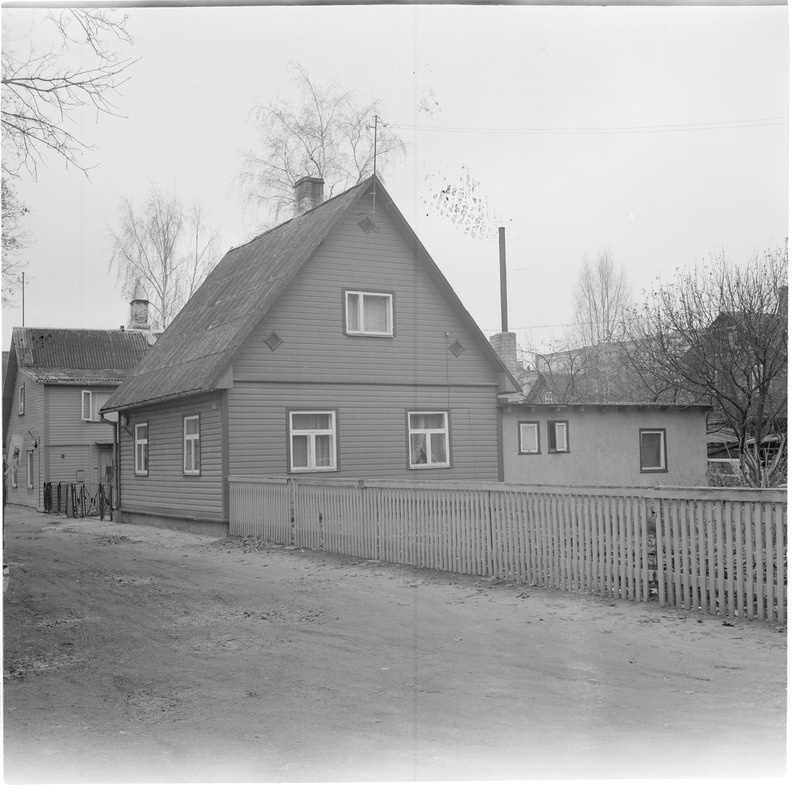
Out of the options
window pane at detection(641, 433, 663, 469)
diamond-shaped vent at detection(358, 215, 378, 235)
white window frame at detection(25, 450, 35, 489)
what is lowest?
white window frame at detection(25, 450, 35, 489)

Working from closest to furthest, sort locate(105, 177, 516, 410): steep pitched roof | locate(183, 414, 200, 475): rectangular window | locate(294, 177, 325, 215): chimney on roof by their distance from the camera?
1. locate(105, 177, 516, 410): steep pitched roof
2. locate(183, 414, 200, 475): rectangular window
3. locate(294, 177, 325, 215): chimney on roof

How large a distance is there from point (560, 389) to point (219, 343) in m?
34.5

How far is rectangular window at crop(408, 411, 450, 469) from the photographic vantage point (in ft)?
71.9

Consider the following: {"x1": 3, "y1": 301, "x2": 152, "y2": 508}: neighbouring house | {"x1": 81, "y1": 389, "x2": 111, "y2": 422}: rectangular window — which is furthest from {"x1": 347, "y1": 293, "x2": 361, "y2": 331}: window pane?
{"x1": 81, "y1": 389, "x2": 111, "y2": 422}: rectangular window

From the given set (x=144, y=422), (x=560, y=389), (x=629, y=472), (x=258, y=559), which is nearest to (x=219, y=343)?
(x=144, y=422)

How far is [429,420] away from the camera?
73.5 feet

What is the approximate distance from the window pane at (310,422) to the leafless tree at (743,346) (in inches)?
350

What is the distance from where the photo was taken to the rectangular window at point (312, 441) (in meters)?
20.5

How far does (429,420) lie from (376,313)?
2.86 meters

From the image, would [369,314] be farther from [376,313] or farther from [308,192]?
[308,192]

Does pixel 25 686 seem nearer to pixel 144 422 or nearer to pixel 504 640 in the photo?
pixel 504 640

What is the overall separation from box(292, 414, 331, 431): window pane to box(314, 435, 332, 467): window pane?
0.24m

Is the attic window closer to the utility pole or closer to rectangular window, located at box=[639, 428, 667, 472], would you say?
rectangular window, located at box=[639, 428, 667, 472]

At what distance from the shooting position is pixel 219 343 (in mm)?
20797
